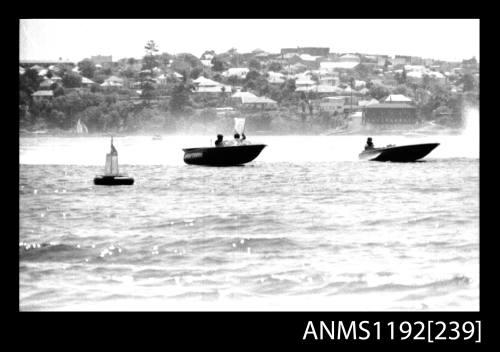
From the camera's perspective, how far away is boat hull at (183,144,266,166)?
24.2m

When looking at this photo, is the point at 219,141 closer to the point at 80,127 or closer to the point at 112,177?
the point at 80,127

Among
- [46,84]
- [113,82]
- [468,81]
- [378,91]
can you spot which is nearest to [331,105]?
[378,91]

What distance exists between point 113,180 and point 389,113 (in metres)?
6.96

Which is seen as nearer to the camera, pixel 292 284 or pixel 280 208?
pixel 292 284

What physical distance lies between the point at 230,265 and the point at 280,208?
141 inches

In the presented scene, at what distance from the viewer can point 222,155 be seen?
24.6m

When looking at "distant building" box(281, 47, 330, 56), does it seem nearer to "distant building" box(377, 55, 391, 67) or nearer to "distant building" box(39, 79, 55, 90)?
"distant building" box(377, 55, 391, 67)

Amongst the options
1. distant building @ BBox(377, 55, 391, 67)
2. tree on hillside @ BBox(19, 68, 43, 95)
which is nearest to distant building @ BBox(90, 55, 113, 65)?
tree on hillside @ BBox(19, 68, 43, 95)

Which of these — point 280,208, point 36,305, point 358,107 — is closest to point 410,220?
point 280,208

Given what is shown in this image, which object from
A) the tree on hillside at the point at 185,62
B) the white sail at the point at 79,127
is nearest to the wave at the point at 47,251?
the tree on hillside at the point at 185,62

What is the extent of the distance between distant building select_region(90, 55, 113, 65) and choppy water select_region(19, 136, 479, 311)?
200 cm

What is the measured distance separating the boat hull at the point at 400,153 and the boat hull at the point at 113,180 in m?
6.36

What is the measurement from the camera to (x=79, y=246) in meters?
14.2
